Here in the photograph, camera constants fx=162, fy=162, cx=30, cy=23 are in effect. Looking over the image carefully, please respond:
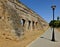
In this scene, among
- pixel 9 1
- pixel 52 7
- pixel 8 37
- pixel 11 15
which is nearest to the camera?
pixel 8 37

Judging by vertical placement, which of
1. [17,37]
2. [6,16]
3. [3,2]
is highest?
[3,2]

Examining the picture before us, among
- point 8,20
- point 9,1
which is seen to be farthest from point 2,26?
point 9,1

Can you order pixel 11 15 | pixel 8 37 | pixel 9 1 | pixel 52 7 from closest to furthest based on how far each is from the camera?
pixel 8 37 → pixel 11 15 → pixel 9 1 → pixel 52 7

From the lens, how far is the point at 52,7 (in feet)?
73.7

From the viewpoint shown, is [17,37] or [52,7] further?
[52,7]

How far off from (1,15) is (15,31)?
2130 mm

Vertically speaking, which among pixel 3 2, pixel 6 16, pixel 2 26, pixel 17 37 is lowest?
pixel 17 37

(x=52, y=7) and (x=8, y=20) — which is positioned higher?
(x=52, y=7)

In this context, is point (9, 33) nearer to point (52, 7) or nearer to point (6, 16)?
point (6, 16)

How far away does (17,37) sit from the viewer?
16375 mm

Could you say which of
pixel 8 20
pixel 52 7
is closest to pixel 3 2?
pixel 8 20

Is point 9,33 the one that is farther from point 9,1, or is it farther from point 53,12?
point 53,12

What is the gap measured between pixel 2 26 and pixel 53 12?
916cm

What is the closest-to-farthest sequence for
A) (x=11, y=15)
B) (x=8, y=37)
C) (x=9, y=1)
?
(x=8, y=37) → (x=11, y=15) → (x=9, y=1)
